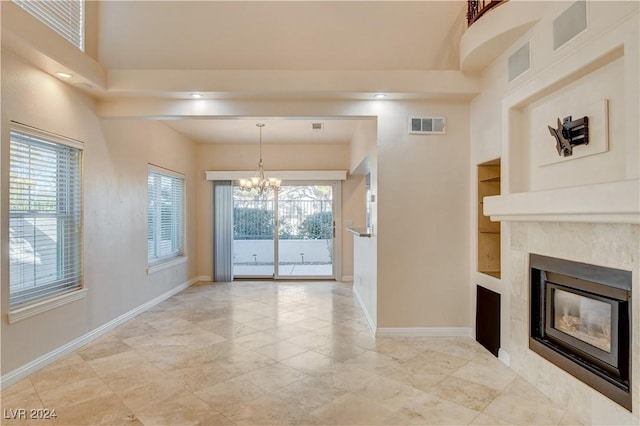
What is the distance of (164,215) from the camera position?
19.3ft

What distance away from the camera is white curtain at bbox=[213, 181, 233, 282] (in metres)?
7.23

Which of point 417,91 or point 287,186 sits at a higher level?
point 417,91

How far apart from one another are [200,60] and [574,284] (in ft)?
13.1

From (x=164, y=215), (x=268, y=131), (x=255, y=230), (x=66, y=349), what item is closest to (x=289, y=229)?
(x=255, y=230)

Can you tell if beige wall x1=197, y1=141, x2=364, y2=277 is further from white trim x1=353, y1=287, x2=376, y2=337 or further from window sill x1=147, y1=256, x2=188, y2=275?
white trim x1=353, y1=287, x2=376, y2=337

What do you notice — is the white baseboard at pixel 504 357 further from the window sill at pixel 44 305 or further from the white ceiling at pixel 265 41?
the window sill at pixel 44 305

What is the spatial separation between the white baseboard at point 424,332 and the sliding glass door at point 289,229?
11.7 feet

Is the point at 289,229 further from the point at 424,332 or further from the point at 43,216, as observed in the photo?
the point at 43,216

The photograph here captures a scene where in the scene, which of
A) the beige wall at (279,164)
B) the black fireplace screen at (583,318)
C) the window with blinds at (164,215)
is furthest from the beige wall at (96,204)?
the black fireplace screen at (583,318)

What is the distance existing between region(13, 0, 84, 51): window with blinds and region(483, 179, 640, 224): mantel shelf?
4354 mm

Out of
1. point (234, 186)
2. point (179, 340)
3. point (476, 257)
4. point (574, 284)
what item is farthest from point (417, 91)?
point (234, 186)

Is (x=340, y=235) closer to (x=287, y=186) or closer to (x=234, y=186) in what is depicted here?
(x=287, y=186)

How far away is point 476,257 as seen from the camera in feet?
12.5

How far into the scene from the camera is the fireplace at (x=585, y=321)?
202cm
